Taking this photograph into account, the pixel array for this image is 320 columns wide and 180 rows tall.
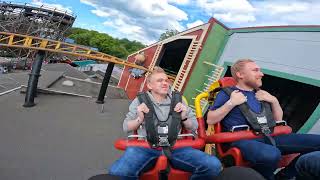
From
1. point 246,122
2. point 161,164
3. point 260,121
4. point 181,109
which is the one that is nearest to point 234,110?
point 246,122

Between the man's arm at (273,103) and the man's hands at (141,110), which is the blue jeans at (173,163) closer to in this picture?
the man's hands at (141,110)

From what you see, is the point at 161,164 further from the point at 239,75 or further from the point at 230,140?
the point at 239,75

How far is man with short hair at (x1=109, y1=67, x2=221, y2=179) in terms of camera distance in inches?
99.9

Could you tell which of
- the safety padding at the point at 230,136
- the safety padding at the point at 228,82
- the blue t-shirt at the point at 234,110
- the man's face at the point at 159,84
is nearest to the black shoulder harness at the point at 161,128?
the man's face at the point at 159,84

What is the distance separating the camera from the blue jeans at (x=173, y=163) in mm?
2504

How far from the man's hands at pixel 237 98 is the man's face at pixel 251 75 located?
0.26 m

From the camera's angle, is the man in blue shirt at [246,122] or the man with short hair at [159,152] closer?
the man with short hair at [159,152]

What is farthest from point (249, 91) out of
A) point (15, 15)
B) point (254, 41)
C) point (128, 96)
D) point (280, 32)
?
point (15, 15)

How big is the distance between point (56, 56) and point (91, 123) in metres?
50.3

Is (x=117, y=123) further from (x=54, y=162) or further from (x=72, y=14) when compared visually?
(x=72, y=14)

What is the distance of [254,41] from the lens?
973 cm

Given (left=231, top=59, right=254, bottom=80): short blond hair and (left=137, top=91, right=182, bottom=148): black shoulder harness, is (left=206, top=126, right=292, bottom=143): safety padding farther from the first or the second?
(left=231, top=59, right=254, bottom=80): short blond hair

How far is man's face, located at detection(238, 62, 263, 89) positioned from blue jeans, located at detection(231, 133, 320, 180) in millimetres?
578

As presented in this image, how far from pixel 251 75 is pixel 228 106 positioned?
0.47m
